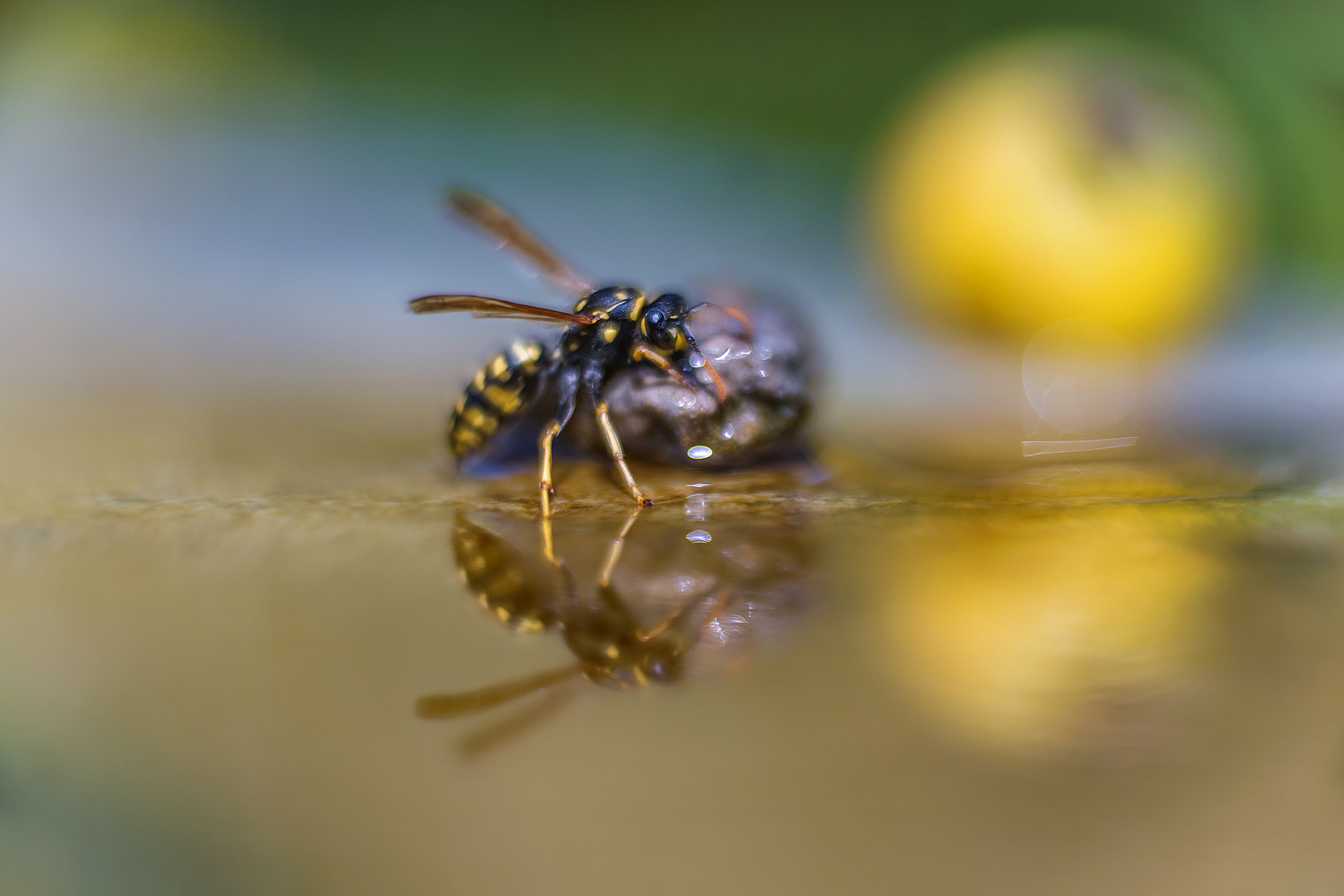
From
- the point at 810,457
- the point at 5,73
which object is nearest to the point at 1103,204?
the point at 810,457

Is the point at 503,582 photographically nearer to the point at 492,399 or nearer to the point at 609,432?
the point at 609,432

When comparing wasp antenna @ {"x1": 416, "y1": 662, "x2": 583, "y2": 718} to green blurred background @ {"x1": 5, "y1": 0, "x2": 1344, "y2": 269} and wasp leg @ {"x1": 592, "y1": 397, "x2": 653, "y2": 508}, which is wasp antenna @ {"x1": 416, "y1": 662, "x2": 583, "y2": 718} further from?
green blurred background @ {"x1": 5, "y1": 0, "x2": 1344, "y2": 269}

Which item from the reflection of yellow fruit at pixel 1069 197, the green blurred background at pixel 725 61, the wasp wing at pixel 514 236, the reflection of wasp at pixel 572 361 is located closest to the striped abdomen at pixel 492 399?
the reflection of wasp at pixel 572 361

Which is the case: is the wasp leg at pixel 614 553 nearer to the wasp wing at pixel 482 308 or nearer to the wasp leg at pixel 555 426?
the wasp leg at pixel 555 426

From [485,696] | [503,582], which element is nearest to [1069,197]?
[503,582]

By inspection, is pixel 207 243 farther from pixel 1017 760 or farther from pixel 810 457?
pixel 1017 760

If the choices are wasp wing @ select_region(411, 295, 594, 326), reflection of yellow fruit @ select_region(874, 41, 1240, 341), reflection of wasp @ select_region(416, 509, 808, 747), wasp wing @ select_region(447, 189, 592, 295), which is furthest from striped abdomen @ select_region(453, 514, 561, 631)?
reflection of yellow fruit @ select_region(874, 41, 1240, 341)
